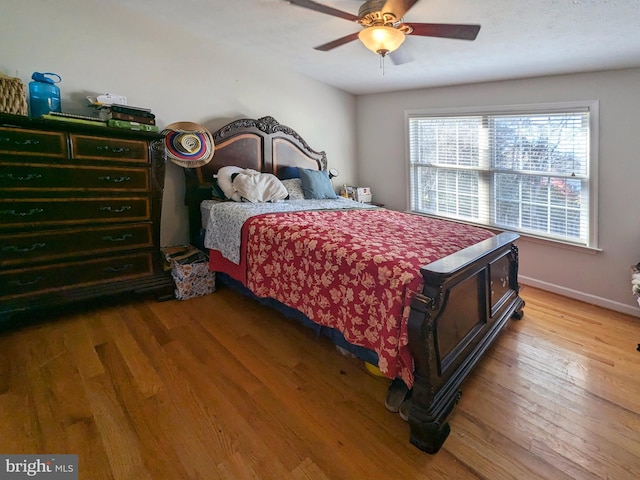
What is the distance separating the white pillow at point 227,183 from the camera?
299cm

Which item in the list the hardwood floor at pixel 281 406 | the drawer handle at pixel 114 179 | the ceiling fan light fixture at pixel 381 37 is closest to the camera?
the hardwood floor at pixel 281 406

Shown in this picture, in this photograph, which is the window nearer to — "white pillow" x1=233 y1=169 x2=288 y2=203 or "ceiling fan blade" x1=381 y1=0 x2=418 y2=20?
"white pillow" x1=233 y1=169 x2=288 y2=203

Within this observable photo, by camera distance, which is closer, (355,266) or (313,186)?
(355,266)

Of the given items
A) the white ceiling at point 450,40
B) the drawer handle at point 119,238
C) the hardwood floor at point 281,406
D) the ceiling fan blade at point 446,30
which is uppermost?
the white ceiling at point 450,40

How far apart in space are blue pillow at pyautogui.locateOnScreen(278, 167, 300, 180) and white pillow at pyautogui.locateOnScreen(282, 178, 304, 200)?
11 centimetres

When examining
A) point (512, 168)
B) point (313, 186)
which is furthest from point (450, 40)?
point (313, 186)

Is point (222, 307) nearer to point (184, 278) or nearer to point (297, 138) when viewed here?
point (184, 278)

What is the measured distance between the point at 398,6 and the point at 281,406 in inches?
85.5

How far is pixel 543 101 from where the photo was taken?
3023mm

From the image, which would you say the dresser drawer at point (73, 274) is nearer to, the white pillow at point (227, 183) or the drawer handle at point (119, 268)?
the drawer handle at point (119, 268)

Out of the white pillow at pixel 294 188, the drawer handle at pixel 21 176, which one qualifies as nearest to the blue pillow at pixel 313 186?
the white pillow at pixel 294 188

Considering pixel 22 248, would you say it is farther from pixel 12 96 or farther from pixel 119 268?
pixel 12 96

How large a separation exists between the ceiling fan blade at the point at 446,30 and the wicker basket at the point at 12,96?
251cm

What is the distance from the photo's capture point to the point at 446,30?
184 centimetres
